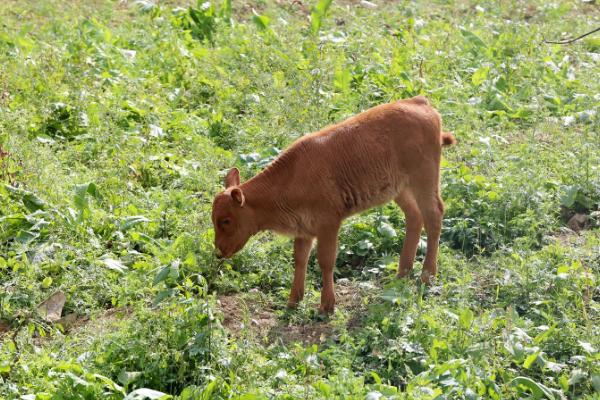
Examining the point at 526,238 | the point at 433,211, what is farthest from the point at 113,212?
the point at 526,238

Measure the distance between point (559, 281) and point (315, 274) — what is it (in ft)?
8.02

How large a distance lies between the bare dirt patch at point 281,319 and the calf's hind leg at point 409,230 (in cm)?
52

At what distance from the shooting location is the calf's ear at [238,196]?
9.20 metres

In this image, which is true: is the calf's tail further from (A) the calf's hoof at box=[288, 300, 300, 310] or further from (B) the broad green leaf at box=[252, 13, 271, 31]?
(B) the broad green leaf at box=[252, 13, 271, 31]

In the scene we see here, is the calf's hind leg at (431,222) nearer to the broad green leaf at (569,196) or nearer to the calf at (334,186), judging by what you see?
the calf at (334,186)

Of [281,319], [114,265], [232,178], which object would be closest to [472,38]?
[232,178]

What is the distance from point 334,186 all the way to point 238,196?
3.01ft

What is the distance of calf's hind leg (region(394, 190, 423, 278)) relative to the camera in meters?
10.0

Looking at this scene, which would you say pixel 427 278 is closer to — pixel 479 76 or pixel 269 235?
pixel 269 235

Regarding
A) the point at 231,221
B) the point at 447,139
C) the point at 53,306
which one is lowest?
the point at 53,306

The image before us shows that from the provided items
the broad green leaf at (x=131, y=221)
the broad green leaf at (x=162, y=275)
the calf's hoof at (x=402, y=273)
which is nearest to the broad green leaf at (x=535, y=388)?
the calf's hoof at (x=402, y=273)

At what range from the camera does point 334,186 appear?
373 inches

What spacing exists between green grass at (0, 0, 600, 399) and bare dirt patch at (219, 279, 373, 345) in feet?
0.08

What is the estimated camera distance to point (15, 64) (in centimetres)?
1368
